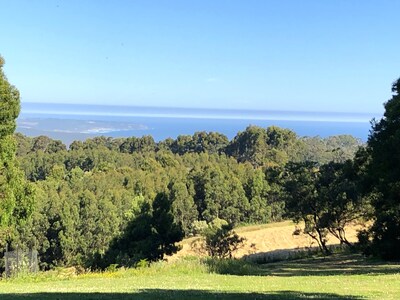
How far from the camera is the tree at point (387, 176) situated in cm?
1831

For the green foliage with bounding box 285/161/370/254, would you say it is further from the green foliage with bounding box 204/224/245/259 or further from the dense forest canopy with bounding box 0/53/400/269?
the green foliage with bounding box 204/224/245/259

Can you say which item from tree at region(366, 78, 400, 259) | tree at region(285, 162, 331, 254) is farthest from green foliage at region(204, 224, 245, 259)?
tree at region(366, 78, 400, 259)

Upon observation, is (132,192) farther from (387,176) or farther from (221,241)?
(387,176)

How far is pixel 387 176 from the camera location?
18547mm

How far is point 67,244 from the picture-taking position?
173ft

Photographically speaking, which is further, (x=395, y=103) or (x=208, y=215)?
(x=208, y=215)

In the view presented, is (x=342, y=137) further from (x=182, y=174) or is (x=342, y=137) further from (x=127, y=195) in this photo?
(x=127, y=195)

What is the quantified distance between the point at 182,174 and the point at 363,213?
51681 mm

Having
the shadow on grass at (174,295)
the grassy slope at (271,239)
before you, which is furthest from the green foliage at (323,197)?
the shadow on grass at (174,295)

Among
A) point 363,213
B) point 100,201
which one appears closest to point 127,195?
point 100,201

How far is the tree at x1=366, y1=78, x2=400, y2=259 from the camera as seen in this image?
1831 cm

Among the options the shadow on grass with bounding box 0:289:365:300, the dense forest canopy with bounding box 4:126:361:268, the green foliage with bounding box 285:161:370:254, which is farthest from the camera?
the dense forest canopy with bounding box 4:126:361:268

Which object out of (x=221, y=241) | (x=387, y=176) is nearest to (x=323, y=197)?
(x=221, y=241)

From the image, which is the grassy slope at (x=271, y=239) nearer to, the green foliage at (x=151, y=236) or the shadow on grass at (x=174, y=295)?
the green foliage at (x=151, y=236)
